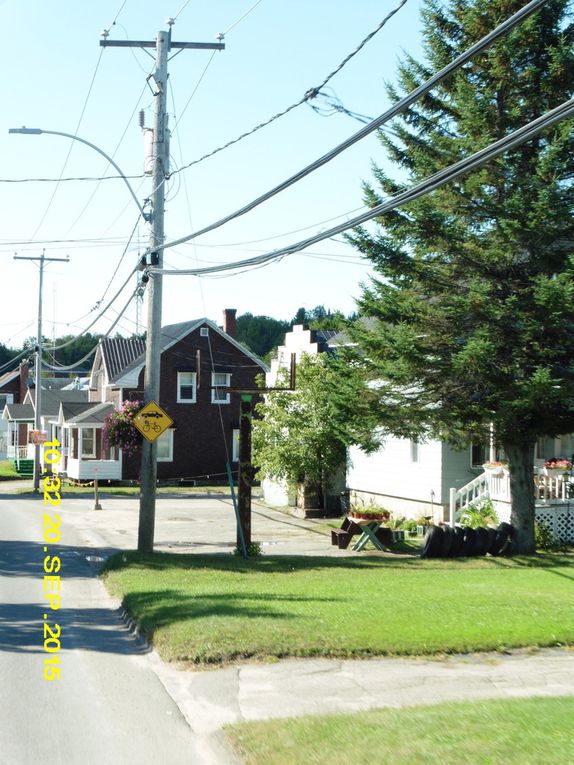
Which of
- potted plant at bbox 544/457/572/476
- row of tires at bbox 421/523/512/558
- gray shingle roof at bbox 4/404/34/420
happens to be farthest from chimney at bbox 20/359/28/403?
row of tires at bbox 421/523/512/558

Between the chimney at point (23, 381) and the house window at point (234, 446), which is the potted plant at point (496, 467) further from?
the chimney at point (23, 381)

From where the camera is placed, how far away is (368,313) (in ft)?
68.4

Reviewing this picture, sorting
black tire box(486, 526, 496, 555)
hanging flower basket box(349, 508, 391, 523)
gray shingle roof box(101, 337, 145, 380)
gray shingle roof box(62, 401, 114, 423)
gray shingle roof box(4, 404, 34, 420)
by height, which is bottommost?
black tire box(486, 526, 496, 555)

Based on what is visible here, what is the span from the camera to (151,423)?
19281mm

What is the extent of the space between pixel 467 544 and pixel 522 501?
1633mm

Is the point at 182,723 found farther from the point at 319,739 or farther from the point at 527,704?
the point at 527,704

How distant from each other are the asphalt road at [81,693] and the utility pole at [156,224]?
159 inches

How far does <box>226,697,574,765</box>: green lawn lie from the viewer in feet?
21.4

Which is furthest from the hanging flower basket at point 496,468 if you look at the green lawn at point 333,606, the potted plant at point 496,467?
the green lawn at point 333,606

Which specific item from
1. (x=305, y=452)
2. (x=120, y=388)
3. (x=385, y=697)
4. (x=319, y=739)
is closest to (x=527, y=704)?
(x=385, y=697)

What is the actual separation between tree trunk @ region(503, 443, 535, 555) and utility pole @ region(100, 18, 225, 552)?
8.24 metres

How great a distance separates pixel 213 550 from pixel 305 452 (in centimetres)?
968

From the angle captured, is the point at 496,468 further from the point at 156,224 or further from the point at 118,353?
the point at 118,353

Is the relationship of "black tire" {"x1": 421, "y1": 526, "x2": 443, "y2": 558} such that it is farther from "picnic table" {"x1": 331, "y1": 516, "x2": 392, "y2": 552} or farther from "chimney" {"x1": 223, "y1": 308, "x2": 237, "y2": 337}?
"chimney" {"x1": 223, "y1": 308, "x2": 237, "y2": 337}
